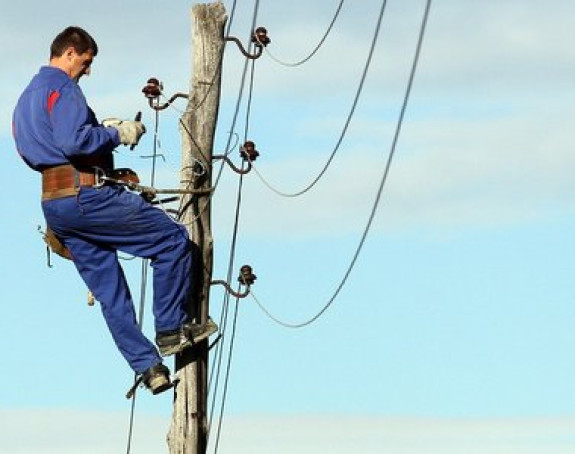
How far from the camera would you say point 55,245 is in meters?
13.3

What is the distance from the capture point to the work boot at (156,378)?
→ 13.1 metres

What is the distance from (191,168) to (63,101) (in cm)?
136

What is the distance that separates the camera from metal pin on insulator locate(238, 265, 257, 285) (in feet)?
45.8

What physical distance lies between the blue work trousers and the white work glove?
318 millimetres

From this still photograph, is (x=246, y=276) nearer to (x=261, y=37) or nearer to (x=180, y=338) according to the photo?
(x=180, y=338)

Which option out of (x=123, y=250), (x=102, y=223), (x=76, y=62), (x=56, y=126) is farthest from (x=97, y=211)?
(x=76, y=62)

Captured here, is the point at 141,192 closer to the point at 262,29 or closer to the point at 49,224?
the point at 49,224

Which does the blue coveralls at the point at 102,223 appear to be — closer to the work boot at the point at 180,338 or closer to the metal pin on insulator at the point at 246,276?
the work boot at the point at 180,338


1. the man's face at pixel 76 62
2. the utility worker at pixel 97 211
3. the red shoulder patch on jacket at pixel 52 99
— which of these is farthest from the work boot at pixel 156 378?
the man's face at pixel 76 62

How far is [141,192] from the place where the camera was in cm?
1334

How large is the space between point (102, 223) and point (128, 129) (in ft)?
1.93

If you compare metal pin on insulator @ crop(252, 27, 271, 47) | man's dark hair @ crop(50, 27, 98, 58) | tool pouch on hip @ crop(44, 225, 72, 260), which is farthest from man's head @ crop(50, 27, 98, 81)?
metal pin on insulator @ crop(252, 27, 271, 47)

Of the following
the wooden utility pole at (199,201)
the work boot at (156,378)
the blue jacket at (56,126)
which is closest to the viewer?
the blue jacket at (56,126)

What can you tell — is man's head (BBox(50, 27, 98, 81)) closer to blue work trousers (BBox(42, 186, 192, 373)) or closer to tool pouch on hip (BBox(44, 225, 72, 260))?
blue work trousers (BBox(42, 186, 192, 373))
